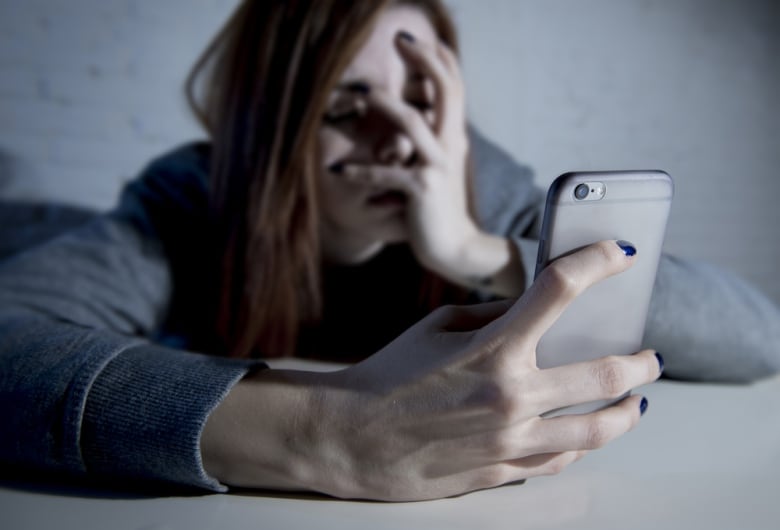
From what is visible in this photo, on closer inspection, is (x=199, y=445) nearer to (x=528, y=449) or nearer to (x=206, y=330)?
(x=528, y=449)

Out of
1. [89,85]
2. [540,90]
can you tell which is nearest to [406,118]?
[540,90]

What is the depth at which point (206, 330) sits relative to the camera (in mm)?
664

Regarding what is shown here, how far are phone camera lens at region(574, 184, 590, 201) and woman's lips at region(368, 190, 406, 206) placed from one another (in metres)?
0.37

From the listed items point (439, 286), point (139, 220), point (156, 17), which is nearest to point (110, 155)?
point (156, 17)

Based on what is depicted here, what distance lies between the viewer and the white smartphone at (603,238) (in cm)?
28

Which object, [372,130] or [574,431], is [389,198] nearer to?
[372,130]

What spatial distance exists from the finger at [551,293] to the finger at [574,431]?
51 millimetres

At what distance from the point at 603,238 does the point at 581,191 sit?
0.10 feet

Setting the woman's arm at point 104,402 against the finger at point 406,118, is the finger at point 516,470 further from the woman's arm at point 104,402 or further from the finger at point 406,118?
the finger at point 406,118

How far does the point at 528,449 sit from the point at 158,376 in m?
0.21

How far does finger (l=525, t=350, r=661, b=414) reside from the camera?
10.9 inches


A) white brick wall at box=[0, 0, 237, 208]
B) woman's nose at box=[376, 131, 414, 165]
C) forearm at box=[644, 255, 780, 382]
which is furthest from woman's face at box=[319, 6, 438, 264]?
white brick wall at box=[0, 0, 237, 208]

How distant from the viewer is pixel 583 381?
287 mm

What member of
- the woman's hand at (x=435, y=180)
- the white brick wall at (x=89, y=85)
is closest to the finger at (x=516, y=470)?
the woman's hand at (x=435, y=180)
